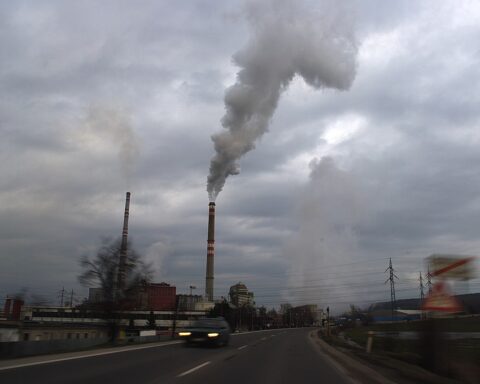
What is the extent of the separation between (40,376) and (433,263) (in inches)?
373

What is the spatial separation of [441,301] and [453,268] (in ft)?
2.69

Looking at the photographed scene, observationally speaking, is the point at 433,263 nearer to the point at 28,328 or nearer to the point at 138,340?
the point at 138,340

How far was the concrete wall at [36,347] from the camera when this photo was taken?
51.5 feet

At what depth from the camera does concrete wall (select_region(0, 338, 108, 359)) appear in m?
15.7

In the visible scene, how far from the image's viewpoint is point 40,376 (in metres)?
11.1

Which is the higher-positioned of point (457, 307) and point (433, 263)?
point (433, 263)

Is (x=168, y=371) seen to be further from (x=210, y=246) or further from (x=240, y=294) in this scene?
(x=240, y=294)

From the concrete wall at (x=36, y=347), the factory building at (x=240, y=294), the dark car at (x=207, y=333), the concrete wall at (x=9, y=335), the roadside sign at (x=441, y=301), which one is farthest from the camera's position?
the factory building at (x=240, y=294)

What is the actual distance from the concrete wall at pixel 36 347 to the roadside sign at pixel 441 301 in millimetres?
12505

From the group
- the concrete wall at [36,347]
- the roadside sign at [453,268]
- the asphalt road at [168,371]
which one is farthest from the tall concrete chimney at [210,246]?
the roadside sign at [453,268]

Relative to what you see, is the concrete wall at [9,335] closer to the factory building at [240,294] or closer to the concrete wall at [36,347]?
the concrete wall at [36,347]

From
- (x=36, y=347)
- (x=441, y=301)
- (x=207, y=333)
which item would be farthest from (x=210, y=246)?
(x=441, y=301)

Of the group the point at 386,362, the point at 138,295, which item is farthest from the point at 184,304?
the point at 386,362

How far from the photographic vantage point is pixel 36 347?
17.6 meters
